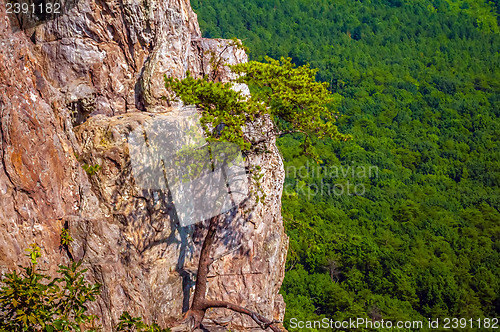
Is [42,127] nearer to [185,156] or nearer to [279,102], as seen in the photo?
[185,156]

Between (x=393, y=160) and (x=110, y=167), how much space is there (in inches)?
2572

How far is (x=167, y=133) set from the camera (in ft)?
41.9

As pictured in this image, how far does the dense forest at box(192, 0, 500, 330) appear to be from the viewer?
47.4 meters

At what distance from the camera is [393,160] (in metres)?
74.7

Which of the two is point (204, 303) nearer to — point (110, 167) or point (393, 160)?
point (110, 167)

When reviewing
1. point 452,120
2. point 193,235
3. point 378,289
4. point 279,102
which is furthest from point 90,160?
point 452,120

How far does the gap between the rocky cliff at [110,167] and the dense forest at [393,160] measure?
1671 mm

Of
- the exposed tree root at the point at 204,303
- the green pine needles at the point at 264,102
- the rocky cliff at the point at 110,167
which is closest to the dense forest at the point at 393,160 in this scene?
the green pine needles at the point at 264,102

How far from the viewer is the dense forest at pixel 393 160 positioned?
47406 millimetres

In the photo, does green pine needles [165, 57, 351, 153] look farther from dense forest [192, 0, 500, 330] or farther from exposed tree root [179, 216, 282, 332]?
exposed tree root [179, 216, 282, 332]

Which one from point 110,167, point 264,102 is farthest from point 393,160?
point 110,167

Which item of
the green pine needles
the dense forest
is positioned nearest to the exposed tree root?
the green pine needles

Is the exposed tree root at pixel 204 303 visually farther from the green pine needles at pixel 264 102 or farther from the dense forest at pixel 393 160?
the dense forest at pixel 393 160

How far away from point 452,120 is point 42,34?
7649 centimetres
